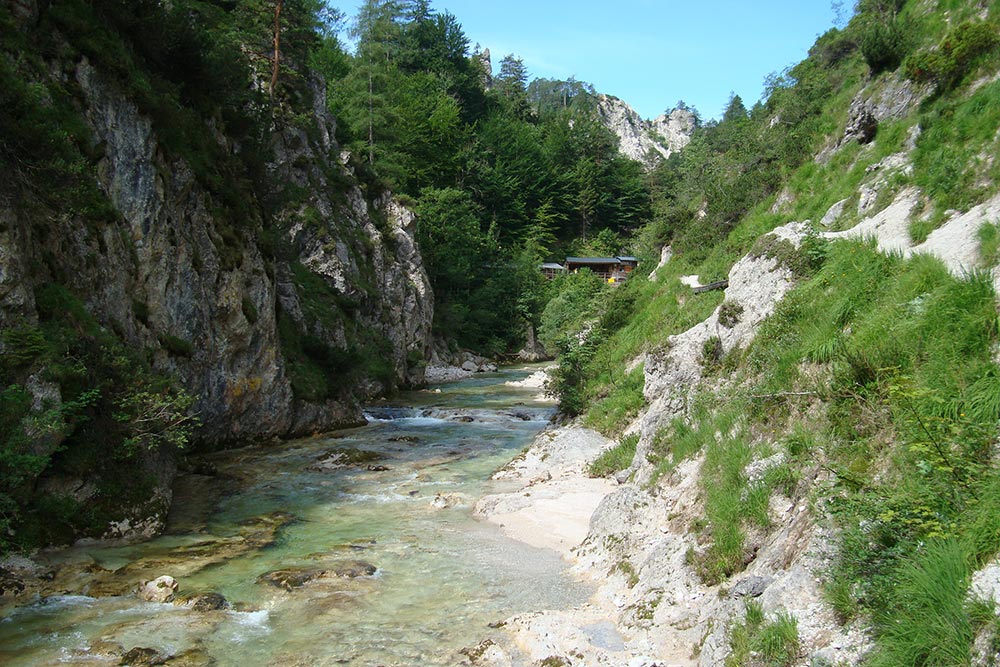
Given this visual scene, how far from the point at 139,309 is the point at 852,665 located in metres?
15.6

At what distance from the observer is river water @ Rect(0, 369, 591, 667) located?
7652 millimetres

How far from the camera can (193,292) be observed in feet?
57.3

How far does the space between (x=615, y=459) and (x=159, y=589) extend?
9310 mm

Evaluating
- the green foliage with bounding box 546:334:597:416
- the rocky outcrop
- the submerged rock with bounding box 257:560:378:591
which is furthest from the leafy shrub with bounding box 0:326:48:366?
the rocky outcrop

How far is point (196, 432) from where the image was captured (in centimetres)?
1805

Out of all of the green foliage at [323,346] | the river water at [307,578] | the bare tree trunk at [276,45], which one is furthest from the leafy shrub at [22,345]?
the bare tree trunk at [276,45]

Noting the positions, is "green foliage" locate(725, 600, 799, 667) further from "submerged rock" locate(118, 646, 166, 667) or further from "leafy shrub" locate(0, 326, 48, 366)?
"leafy shrub" locate(0, 326, 48, 366)

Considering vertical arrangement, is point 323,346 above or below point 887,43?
below

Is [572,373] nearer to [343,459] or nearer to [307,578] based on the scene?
[343,459]

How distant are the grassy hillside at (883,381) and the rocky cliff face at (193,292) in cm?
986

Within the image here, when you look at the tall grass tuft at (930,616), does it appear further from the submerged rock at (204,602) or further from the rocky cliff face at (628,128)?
the rocky cliff face at (628,128)

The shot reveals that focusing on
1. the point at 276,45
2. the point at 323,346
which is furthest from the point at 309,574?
the point at 276,45

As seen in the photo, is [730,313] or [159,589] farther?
[730,313]

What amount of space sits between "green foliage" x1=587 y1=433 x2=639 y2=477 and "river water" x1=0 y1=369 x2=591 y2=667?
265 cm
